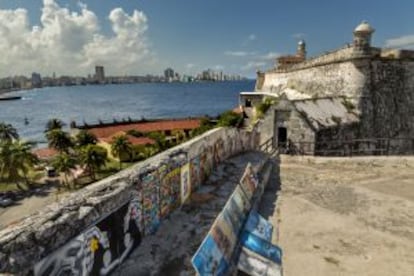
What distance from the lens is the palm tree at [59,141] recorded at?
165 feet

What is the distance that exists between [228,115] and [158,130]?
23.1 meters

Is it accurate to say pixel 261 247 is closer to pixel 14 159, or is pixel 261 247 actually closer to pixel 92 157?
pixel 92 157

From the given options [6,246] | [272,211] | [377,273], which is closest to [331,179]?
[272,211]

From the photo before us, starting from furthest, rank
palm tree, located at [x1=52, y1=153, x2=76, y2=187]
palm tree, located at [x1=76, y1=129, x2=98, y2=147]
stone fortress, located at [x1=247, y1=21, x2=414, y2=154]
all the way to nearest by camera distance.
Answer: palm tree, located at [x1=76, y1=129, x2=98, y2=147]
palm tree, located at [x1=52, y1=153, x2=76, y2=187]
stone fortress, located at [x1=247, y1=21, x2=414, y2=154]

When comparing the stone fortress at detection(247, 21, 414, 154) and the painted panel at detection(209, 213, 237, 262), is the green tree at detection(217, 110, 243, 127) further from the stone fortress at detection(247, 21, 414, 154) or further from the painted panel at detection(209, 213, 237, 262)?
the painted panel at detection(209, 213, 237, 262)

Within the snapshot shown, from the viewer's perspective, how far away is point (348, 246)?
8188 mm

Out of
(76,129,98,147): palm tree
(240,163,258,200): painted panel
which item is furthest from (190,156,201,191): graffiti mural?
(76,129,98,147): palm tree

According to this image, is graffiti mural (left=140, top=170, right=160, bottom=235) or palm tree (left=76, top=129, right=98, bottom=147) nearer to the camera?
graffiti mural (left=140, top=170, right=160, bottom=235)

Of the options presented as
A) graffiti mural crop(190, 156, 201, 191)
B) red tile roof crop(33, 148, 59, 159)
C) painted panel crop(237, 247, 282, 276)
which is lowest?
red tile roof crop(33, 148, 59, 159)

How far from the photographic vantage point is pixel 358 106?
79.0 feet

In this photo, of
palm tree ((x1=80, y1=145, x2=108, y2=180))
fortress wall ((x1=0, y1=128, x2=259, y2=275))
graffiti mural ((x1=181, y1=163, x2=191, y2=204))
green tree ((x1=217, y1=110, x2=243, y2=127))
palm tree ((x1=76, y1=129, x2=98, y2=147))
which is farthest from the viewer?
palm tree ((x1=76, y1=129, x2=98, y2=147))

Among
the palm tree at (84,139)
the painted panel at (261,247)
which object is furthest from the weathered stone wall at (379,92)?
the palm tree at (84,139)

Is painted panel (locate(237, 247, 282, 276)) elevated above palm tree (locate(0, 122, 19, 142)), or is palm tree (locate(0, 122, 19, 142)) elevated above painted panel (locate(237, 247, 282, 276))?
painted panel (locate(237, 247, 282, 276))

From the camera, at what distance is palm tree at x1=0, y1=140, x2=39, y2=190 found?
1547 inches
